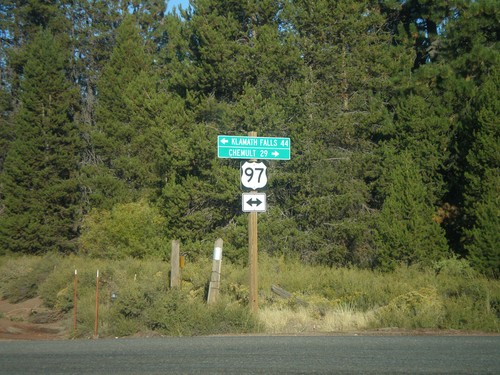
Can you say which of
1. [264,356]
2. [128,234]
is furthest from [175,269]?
[128,234]

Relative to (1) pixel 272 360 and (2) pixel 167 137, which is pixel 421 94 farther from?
(1) pixel 272 360

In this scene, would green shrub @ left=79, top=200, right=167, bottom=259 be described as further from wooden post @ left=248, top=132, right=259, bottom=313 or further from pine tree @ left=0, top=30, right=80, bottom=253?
wooden post @ left=248, top=132, right=259, bottom=313

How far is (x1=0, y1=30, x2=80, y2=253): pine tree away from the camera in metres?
47.6

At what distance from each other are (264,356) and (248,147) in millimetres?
7390

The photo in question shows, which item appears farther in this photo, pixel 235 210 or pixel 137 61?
pixel 137 61

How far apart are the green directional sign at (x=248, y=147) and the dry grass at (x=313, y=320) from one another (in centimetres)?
380

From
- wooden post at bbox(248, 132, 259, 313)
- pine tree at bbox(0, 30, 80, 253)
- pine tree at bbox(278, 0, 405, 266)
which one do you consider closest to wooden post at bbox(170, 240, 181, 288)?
wooden post at bbox(248, 132, 259, 313)

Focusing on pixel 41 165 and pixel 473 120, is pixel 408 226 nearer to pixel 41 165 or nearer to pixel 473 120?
pixel 473 120

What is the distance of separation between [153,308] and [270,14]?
2400 centimetres

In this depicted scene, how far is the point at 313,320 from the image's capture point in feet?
52.1

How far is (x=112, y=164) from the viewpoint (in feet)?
161

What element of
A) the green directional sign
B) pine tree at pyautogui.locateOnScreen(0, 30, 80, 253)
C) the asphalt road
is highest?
pine tree at pyautogui.locateOnScreen(0, 30, 80, 253)

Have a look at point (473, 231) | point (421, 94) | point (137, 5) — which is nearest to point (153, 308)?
point (473, 231)

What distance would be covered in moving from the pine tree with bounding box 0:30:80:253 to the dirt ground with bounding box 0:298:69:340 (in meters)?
18.7
